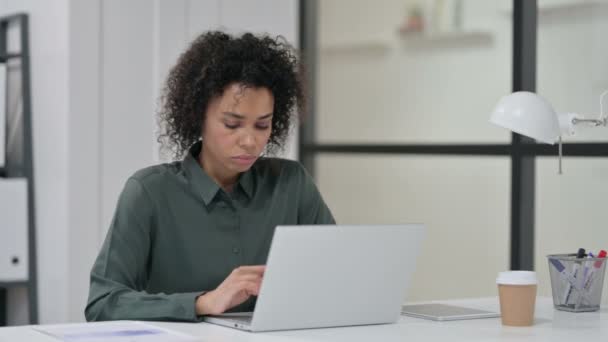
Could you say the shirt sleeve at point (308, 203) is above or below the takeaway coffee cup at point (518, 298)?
above

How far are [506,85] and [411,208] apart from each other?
0.68m

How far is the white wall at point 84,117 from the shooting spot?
3391 mm

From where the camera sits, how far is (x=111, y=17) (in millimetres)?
3498

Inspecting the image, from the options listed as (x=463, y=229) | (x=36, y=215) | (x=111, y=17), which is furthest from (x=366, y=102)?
(x=36, y=215)

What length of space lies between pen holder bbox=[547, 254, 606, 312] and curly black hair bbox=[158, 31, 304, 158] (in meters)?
0.78

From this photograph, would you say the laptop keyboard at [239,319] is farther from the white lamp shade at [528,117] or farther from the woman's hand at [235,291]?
the white lamp shade at [528,117]

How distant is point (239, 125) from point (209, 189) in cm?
17

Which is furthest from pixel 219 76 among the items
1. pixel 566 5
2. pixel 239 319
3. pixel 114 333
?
pixel 566 5

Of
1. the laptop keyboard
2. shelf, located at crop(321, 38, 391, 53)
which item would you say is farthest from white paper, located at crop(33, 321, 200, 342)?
shelf, located at crop(321, 38, 391, 53)

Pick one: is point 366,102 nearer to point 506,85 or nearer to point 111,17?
point 506,85

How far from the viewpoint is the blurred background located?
311cm

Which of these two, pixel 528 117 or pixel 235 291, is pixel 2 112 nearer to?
pixel 235 291

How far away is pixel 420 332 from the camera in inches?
73.7

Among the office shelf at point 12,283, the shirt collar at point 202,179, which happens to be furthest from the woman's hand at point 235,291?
the office shelf at point 12,283
